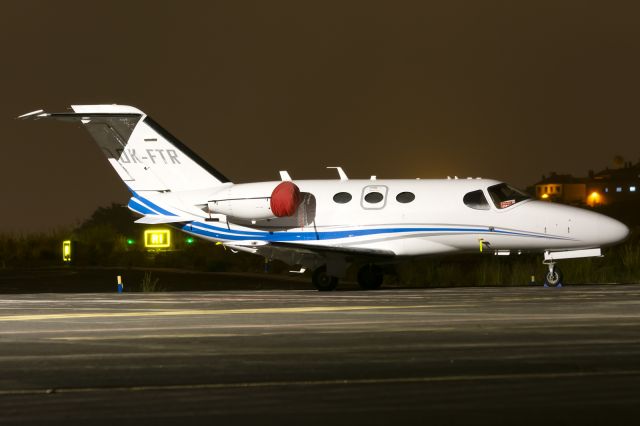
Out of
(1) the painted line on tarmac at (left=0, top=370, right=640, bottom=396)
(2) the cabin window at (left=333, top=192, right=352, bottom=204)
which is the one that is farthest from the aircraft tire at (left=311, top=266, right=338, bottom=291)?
(1) the painted line on tarmac at (left=0, top=370, right=640, bottom=396)

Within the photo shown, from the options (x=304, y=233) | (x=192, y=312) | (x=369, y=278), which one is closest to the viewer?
(x=192, y=312)

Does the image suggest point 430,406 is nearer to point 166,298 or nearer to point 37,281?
point 166,298

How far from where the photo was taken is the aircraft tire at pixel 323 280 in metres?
30.9

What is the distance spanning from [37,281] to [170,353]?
1200 inches

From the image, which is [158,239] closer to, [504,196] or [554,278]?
[504,196]

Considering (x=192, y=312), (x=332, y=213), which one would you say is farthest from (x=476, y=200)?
(x=192, y=312)

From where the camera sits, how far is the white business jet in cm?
2984

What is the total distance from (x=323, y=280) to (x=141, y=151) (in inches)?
264

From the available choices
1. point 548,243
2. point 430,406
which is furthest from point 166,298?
point 430,406

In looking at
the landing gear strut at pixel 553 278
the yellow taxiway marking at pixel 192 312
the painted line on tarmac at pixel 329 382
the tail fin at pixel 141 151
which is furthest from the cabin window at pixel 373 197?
the painted line on tarmac at pixel 329 382

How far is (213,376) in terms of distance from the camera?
37.0ft

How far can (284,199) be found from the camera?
30.7m

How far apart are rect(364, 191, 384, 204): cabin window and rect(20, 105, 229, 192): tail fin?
182 inches

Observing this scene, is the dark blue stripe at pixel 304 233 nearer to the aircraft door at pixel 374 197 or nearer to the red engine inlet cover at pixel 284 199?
the aircraft door at pixel 374 197
